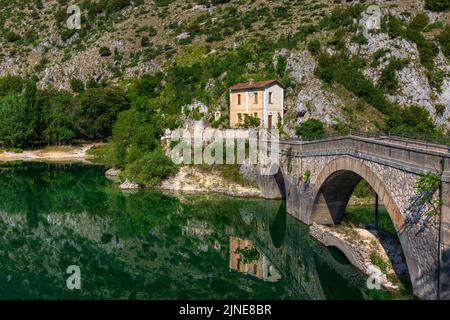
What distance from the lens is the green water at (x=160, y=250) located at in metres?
25.3

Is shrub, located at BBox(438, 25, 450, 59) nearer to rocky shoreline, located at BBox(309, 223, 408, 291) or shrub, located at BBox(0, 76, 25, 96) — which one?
rocky shoreline, located at BBox(309, 223, 408, 291)

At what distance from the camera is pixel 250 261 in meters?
30.4

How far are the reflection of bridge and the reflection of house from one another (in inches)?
214

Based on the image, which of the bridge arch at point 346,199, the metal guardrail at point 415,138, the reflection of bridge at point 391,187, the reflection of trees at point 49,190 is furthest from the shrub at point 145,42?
the bridge arch at point 346,199

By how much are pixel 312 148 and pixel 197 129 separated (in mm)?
25715

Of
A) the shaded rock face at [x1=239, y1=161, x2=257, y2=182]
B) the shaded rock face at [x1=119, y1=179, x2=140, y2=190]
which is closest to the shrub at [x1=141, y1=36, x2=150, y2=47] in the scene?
the shaded rock face at [x1=119, y1=179, x2=140, y2=190]

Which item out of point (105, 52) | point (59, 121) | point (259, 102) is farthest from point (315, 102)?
point (105, 52)

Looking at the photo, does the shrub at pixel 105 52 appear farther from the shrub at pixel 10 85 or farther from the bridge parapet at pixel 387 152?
the bridge parapet at pixel 387 152

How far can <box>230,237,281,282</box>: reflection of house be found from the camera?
91.4 ft

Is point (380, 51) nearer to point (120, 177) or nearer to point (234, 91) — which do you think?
point (234, 91)

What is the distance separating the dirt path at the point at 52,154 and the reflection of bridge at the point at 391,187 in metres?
57.1

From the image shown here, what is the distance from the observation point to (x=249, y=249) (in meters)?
33.0

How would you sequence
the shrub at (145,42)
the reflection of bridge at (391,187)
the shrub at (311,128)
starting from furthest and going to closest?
the shrub at (145,42), the shrub at (311,128), the reflection of bridge at (391,187)
